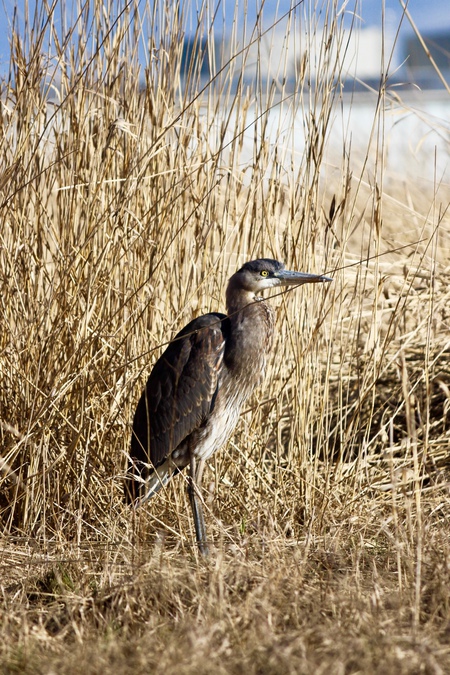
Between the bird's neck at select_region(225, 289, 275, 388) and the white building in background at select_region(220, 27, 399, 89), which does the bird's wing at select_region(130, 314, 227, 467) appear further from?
the white building in background at select_region(220, 27, 399, 89)

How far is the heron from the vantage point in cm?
303

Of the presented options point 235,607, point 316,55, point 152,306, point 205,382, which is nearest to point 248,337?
point 205,382

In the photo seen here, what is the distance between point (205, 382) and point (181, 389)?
95 mm

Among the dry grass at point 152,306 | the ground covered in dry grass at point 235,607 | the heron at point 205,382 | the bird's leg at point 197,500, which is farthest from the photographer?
the heron at point 205,382

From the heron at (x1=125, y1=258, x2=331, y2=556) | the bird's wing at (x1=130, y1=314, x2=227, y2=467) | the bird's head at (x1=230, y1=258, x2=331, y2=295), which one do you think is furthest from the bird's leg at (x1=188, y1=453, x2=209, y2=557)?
the bird's head at (x1=230, y1=258, x2=331, y2=295)

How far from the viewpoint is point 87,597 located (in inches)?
90.0

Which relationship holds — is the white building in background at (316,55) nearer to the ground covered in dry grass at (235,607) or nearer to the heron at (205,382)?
the heron at (205,382)

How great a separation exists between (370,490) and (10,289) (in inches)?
62.7

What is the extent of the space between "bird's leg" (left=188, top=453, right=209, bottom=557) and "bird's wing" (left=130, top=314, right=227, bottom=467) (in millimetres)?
121

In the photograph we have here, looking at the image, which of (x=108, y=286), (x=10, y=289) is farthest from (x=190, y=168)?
(x=10, y=289)

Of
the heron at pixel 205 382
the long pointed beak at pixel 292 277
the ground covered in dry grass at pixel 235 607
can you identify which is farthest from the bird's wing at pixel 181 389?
the ground covered in dry grass at pixel 235 607

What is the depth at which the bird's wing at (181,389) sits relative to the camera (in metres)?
3.04

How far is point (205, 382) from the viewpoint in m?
3.09

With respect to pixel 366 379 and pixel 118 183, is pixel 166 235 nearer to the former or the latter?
pixel 118 183
